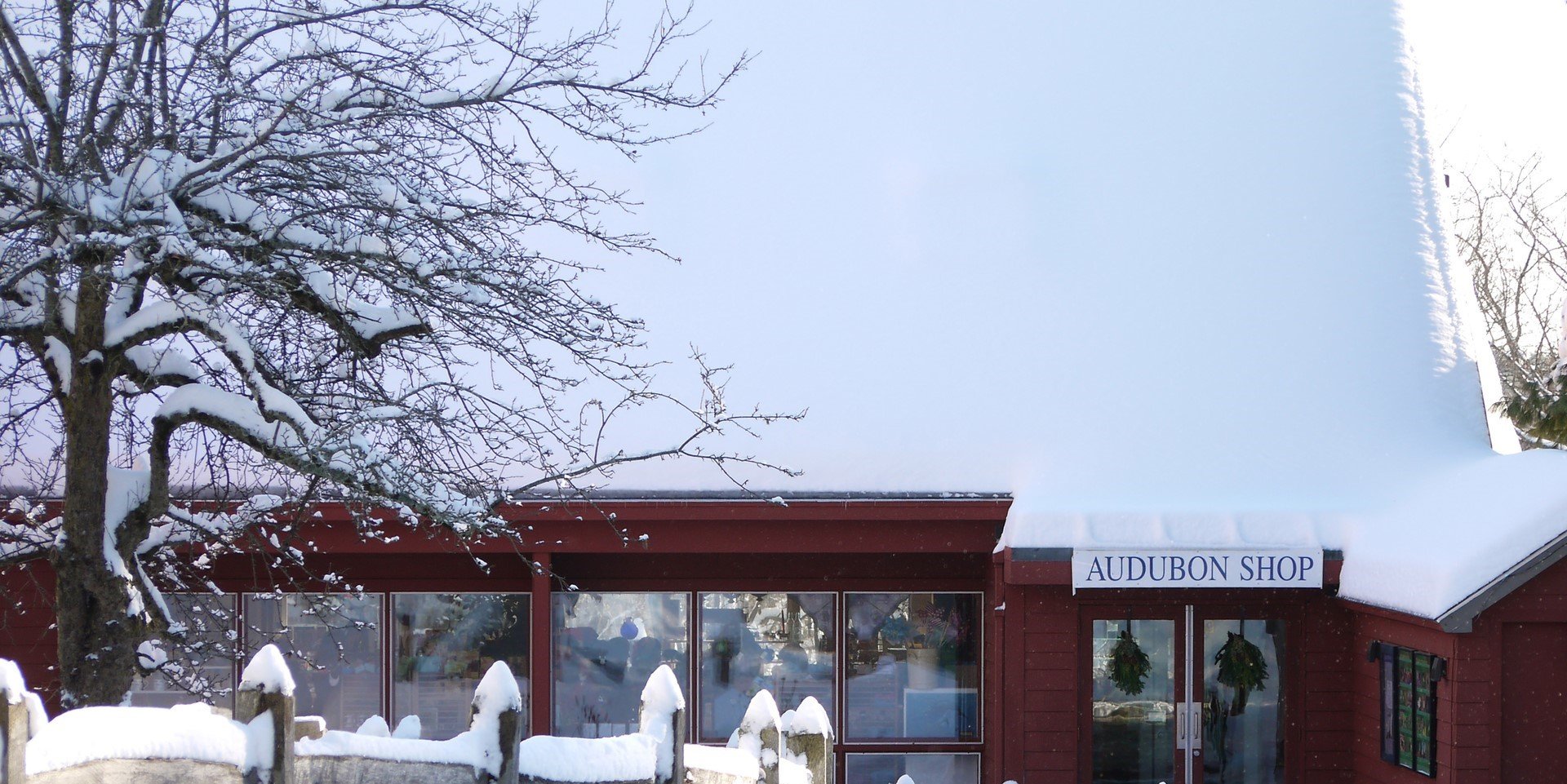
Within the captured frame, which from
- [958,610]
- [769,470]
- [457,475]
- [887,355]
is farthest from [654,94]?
[958,610]

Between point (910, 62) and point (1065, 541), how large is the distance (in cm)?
660

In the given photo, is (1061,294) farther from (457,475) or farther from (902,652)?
(457,475)

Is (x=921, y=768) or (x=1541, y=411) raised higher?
(x=1541, y=411)

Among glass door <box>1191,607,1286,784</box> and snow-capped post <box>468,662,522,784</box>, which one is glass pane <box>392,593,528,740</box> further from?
snow-capped post <box>468,662,522,784</box>

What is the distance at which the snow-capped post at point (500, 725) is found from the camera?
4.65 meters

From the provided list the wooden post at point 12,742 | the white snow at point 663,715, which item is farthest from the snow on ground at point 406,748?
the wooden post at point 12,742

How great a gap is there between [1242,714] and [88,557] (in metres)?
9.36

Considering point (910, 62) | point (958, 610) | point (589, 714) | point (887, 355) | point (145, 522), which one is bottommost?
point (589, 714)

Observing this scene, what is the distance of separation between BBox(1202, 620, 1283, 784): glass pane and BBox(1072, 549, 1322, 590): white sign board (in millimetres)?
1080

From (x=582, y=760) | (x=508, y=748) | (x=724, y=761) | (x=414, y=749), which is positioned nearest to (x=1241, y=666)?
(x=724, y=761)

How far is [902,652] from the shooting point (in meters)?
12.2

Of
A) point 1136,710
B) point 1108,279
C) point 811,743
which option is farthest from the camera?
point 1108,279

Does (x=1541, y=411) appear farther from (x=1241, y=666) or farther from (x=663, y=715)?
(x=663, y=715)

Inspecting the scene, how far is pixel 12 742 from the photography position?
392cm
